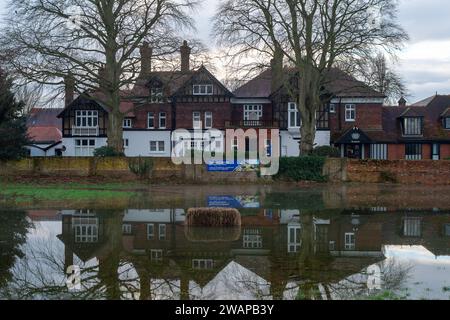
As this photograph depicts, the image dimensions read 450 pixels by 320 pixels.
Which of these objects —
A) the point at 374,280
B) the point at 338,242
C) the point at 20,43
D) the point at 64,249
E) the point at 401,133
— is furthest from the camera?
the point at 401,133

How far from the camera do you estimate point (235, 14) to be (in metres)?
36.1

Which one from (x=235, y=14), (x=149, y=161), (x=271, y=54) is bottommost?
(x=149, y=161)

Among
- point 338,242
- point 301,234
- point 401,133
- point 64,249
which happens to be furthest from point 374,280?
point 401,133

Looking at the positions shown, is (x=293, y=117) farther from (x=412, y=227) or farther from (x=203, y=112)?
(x=412, y=227)

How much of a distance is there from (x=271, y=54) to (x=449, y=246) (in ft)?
82.4

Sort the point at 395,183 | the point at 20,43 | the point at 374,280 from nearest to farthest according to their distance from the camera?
1. the point at 374,280
2. the point at 20,43
3. the point at 395,183

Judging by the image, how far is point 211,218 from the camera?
16438 mm

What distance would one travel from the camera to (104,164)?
37062mm

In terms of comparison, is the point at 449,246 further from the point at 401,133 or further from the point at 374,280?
the point at 401,133

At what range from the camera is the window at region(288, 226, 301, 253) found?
1326cm

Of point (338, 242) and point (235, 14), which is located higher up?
point (235, 14)

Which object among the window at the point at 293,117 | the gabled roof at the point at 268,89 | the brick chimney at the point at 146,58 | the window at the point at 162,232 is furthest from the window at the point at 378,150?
the window at the point at 162,232

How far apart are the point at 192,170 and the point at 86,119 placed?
21.4 m

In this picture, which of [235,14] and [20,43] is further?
[235,14]
